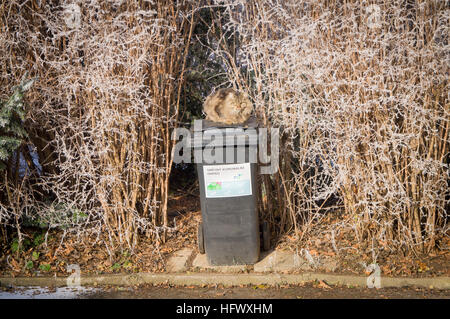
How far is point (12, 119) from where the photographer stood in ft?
15.0

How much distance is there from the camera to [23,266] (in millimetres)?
4844

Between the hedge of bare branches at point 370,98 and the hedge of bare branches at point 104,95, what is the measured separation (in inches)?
38.9

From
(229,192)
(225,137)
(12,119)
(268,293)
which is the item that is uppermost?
(12,119)

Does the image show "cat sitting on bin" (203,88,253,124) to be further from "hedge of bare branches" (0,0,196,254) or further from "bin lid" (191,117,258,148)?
"hedge of bare branches" (0,0,196,254)

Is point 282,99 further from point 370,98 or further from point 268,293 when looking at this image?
point 268,293

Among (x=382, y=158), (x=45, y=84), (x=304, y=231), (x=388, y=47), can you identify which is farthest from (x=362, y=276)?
(x=45, y=84)

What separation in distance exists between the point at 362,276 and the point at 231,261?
1267 mm

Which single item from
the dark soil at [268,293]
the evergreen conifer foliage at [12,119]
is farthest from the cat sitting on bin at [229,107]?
the evergreen conifer foliage at [12,119]

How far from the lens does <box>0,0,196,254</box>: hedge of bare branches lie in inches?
181

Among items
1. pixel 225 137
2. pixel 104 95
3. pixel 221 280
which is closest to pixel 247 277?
pixel 221 280

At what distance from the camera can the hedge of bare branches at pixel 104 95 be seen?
15.1 ft

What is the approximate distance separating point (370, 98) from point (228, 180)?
1575 millimetres

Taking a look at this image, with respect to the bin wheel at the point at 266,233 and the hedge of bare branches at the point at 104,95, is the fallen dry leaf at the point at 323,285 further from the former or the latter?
the hedge of bare branches at the point at 104,95

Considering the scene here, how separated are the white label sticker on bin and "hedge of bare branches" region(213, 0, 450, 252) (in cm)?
63
